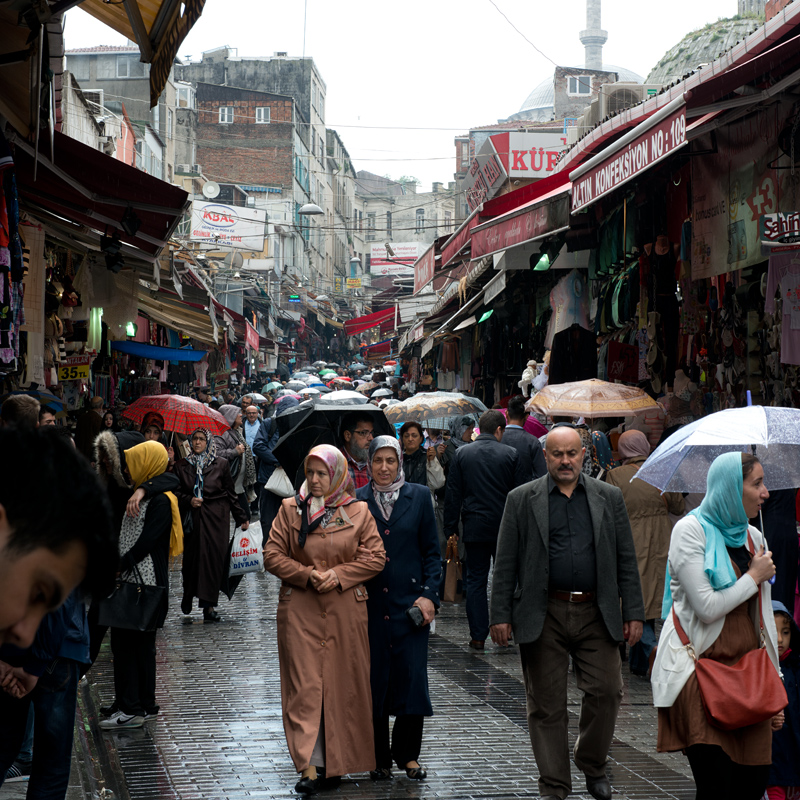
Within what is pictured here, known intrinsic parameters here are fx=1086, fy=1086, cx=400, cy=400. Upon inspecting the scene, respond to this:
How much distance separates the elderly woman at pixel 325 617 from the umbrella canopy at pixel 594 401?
4122 mm

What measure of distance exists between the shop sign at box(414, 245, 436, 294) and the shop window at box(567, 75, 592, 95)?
1829 cm


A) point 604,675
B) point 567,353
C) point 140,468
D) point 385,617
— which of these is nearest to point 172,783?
point 385,617

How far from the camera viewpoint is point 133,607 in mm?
6402

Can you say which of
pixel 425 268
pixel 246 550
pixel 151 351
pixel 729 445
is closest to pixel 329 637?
pixel 729 445

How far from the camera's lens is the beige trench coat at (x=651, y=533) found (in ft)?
25.6

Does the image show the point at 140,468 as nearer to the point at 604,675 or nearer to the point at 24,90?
the point at 24,90

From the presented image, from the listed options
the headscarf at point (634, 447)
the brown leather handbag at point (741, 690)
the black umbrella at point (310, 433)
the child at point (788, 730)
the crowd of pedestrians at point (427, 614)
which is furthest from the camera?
the black umbrella at point (310, 433)

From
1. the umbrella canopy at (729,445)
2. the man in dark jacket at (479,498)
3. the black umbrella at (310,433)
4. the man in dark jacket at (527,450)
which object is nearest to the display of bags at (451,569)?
the man in dark jacket at (479,498)

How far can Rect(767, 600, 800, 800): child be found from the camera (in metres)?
4.75

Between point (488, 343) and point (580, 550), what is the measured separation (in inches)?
Answer: 509

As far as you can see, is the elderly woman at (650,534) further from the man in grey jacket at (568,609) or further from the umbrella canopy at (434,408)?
the umbrella canopy at (434,408)

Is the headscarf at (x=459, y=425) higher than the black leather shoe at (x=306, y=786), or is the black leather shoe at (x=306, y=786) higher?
the headscarf at (x=459, y=425)

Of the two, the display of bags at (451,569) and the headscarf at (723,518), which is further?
the display of bags at (451,569)

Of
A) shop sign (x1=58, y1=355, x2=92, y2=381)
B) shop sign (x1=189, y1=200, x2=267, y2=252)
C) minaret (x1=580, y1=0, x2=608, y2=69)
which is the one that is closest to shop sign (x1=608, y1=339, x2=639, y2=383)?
shop sign (x1=58, y1=355, x2=92, y2=381)
